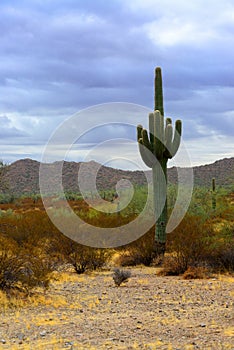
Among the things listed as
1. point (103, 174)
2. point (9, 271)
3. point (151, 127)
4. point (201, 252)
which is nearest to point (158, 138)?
point (151, 127)

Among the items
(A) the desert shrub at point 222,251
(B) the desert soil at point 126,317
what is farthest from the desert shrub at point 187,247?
(B) the desert soil at point 126,317

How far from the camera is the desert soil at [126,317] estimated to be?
25.5 feet

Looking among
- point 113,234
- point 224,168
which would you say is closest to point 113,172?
point 224,168

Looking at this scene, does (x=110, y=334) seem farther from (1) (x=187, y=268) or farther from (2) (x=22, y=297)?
(1) (x=187, y=268)

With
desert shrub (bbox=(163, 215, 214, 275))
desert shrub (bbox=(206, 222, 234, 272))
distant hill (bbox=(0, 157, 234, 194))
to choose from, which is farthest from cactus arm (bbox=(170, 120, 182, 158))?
distant hill (bbox=(0, 157, 234, 194))

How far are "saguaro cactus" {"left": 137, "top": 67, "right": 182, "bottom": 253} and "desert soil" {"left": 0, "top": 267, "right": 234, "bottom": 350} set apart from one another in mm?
3829

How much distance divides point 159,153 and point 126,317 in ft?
28.4

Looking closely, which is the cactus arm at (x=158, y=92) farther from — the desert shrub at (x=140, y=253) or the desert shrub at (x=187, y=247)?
the desert shrub at (x=140, y=253)

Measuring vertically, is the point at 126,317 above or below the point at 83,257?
below

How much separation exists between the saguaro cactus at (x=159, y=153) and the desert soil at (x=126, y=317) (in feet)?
12.6

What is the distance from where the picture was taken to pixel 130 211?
28812 mm

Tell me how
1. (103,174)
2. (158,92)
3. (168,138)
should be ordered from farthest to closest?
(103,174) → (158,92) → (168,138)

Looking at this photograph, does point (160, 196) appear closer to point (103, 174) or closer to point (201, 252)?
point (201, 252)

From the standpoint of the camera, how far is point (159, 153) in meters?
17.5
